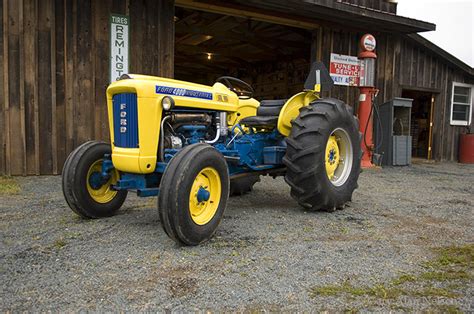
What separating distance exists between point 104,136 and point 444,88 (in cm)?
923

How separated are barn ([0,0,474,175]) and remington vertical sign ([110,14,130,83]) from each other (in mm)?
16

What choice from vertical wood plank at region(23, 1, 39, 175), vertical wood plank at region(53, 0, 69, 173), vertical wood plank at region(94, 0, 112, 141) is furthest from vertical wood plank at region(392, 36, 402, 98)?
vertical wood plank at region(23, 1, 39, 175)

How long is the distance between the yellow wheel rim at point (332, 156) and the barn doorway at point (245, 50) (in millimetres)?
5500

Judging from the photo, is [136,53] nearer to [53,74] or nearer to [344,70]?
[53,74]

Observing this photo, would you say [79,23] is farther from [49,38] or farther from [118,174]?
[118,174]

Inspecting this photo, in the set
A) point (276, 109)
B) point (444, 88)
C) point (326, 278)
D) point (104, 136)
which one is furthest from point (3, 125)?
point (444, 88)

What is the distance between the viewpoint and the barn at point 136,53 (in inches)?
237

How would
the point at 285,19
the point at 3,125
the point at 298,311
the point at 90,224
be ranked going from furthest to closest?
the point at 285,19 < the point at 3,125 < the point at 90,224 < the point at 298,311

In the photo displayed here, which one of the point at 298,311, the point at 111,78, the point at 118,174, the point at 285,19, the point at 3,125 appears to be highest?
the point at 285,19

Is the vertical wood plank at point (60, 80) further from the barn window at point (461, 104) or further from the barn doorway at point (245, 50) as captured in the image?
the barn window at point (461, 104)

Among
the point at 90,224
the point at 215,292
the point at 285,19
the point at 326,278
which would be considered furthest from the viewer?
the point at 285,19

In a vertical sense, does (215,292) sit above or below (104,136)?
below

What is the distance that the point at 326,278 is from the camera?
2.43m

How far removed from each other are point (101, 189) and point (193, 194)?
120 cm
